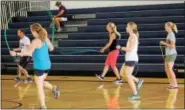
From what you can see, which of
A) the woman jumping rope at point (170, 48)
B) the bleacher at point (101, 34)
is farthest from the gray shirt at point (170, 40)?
the bleacher at point (101, 34)

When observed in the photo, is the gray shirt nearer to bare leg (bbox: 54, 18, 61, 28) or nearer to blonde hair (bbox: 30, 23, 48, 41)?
blonde hair (bbox: 30, 23, 48, 41)

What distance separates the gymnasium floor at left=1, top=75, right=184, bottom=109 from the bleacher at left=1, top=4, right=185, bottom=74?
8.85 feet

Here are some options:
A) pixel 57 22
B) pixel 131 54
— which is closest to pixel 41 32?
pixel 131 54

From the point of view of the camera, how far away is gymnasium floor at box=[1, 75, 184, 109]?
23.6 feet

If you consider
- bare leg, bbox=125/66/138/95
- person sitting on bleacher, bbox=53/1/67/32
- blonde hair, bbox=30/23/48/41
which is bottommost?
bare leg, bbox=125/66/138/95

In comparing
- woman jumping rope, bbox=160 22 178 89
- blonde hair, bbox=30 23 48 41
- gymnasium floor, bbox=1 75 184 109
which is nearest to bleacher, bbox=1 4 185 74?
gymnasium floor, bbox=1 75 184 109

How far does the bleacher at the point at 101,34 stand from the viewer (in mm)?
13547

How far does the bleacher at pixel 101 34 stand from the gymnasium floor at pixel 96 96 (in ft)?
8.85

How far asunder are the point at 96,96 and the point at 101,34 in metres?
6.87

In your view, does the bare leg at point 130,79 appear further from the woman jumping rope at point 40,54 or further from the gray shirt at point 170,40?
the woman jumping rope at point 40,54

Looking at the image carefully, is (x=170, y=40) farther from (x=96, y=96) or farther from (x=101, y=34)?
(x=101, y=34)

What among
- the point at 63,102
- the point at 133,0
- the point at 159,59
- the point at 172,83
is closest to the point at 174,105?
the point at 63,102

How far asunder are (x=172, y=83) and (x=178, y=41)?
401 cm

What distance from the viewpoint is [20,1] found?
18.5 metres
